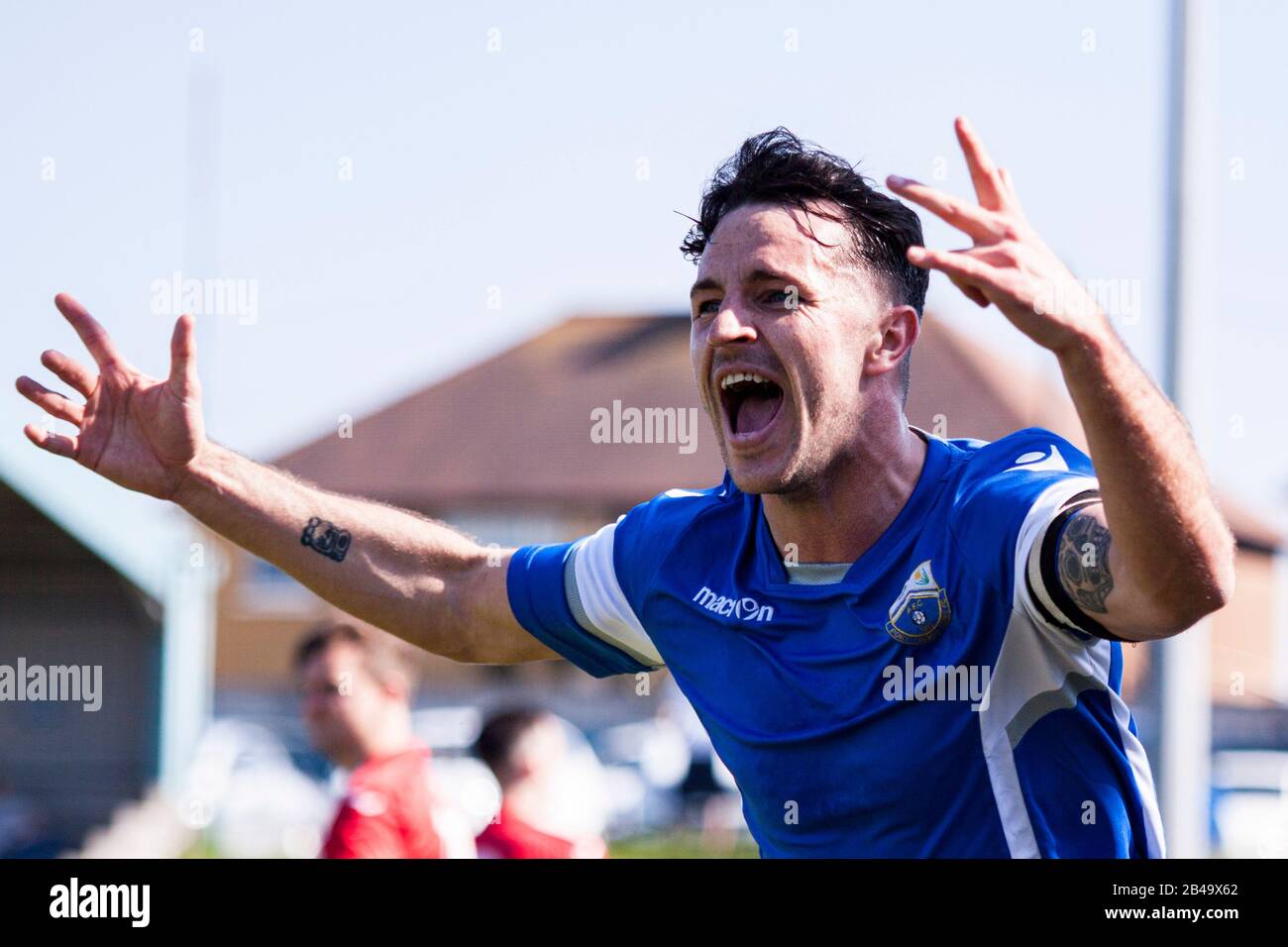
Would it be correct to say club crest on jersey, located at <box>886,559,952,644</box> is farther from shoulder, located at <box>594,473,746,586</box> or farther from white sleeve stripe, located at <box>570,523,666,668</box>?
white sleeve stripe, located at <box>570,523,666,668</box>

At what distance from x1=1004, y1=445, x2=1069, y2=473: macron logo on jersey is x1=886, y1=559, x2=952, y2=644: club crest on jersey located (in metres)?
0.30

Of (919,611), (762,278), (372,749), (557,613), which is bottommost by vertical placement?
(372,749)

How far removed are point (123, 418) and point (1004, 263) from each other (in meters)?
2.43

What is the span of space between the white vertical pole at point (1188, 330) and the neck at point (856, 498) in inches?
133

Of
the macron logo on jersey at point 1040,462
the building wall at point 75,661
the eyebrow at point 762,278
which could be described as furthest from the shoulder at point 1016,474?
the building wall at point 75,661

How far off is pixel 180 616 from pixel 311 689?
36.9 ft

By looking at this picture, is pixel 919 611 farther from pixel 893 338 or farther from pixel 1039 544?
pixel 893 338

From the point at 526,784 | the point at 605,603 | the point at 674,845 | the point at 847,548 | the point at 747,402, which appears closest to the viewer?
the point at 847,548

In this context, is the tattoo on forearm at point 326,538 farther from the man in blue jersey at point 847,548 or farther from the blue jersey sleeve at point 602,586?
the blue jersey sleeve at point 602,586

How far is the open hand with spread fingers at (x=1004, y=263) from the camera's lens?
2477 millimetres

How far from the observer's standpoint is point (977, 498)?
125 inches

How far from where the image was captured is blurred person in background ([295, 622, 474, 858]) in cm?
506

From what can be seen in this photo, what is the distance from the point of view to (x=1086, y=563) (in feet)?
9.00

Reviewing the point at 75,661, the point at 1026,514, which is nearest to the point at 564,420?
the point at 75,661
